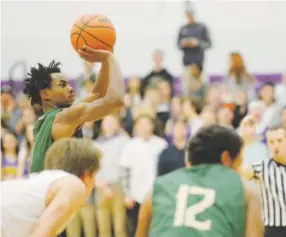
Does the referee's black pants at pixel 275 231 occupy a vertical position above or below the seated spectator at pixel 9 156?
below

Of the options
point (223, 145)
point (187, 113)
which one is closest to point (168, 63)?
point (187, 113)

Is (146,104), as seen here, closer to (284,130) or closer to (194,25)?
(194,25)

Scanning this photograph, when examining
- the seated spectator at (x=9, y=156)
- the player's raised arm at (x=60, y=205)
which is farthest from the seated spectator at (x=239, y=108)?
the player's raised arm at (x=60, y=205)

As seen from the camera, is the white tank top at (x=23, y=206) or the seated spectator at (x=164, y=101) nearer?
the white tank top at (x=23, y=206)

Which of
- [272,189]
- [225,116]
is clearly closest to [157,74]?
[225,116]

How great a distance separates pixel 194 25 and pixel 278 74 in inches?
50.4

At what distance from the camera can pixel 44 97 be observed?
4.56 metres

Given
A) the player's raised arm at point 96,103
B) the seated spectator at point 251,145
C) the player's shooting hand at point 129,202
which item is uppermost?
the player's raised arm at point 96,103

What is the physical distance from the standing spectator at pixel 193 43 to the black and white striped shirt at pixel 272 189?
10.4ft

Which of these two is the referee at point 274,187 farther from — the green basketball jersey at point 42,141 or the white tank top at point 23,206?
the white tank top at point 23,206

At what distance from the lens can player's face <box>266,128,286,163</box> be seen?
20.7 ft

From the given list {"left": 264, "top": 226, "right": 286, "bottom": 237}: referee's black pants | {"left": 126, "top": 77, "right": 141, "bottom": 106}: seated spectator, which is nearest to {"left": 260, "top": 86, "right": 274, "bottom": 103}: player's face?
{"left": 126, "top": 77, "right": 141, "bottom": 106}: seated spectator

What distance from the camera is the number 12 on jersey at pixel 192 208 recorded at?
10.5 feet

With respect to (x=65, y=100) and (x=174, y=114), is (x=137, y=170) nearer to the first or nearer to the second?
(x=174, y=114)
